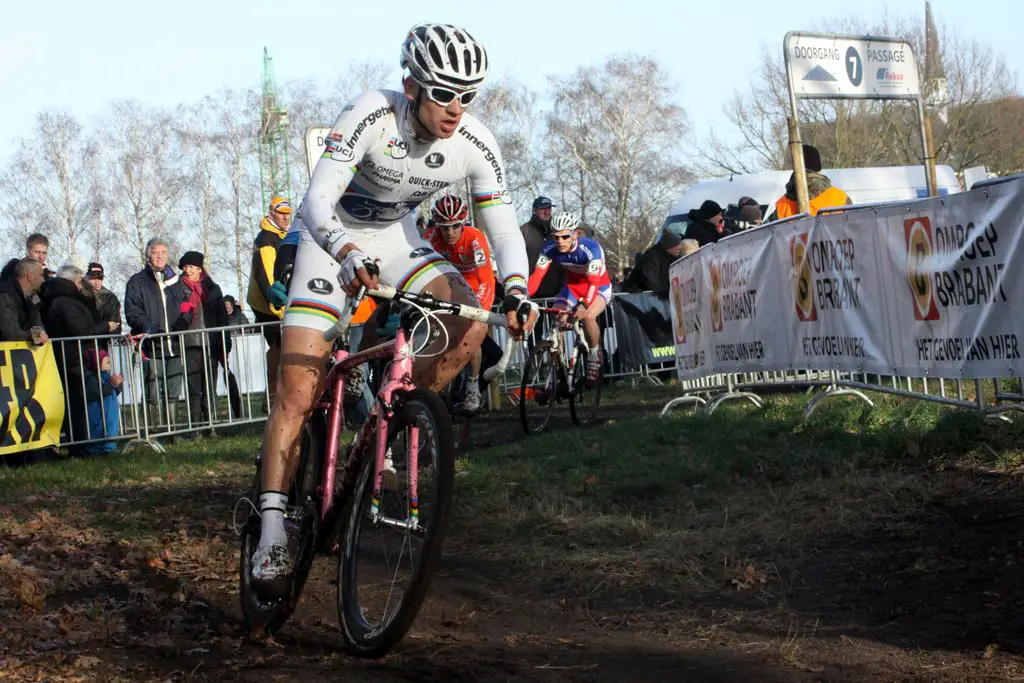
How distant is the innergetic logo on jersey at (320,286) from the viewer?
5.06 meters

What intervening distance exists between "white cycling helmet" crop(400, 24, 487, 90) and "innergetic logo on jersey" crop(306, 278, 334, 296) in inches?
35.3

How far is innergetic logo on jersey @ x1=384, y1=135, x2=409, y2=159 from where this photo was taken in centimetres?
505

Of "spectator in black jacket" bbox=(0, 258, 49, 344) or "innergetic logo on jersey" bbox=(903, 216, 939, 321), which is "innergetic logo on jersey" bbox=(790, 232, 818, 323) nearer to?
"innergetic logo on jersey" bbox=(903, 216, 939, 321)

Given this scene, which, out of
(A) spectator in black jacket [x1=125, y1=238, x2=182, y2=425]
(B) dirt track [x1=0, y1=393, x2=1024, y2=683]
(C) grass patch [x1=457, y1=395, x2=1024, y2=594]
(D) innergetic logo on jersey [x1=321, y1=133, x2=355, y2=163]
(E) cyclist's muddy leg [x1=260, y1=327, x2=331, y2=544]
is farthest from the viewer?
(A) spectator in black jacket [x1=125, y1=238, x2=182, y2=425]

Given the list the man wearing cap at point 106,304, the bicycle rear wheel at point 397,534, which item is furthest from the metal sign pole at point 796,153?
the bicycle rear wheel at point 397,534

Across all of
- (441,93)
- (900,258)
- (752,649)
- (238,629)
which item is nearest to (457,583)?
(238,629)

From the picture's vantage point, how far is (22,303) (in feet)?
38.4

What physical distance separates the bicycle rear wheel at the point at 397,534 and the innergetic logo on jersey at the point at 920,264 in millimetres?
4403

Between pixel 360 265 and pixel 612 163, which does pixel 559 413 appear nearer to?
pixel 360 265

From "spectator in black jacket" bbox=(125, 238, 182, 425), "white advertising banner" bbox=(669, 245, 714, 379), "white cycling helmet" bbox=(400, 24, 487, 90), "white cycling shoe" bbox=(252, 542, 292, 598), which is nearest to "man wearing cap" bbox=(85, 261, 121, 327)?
"spectator in black jacket" bbox=(125, 238, 182, 425)

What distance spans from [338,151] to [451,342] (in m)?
0.90

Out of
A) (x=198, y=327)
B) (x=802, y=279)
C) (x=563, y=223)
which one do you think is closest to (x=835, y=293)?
(x=802, y=279)

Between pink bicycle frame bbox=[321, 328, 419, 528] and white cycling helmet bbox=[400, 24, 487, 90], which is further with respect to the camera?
white cycling helmet bbox=[400, 24, 487, 90]

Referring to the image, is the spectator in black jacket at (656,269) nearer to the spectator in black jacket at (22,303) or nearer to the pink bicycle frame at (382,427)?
the spectator in black jacket at (22,303)
